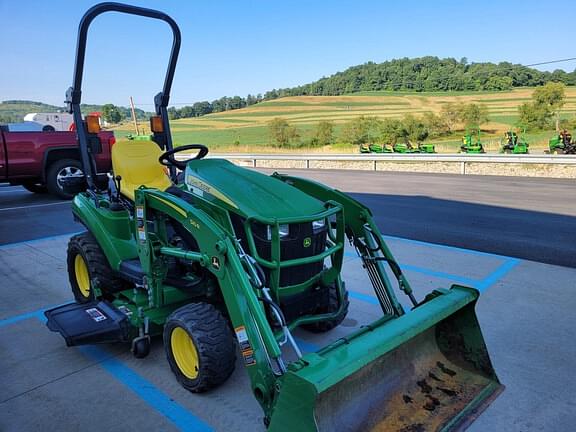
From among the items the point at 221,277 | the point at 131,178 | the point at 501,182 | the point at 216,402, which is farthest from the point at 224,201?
the point at 501,182

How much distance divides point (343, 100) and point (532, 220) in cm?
5675

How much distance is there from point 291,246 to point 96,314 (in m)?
1.55

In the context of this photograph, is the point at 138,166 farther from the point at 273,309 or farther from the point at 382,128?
the point at 382,128

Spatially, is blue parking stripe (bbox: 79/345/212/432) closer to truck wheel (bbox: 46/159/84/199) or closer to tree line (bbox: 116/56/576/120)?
truck wheel (bbox: 46/159/84/199)

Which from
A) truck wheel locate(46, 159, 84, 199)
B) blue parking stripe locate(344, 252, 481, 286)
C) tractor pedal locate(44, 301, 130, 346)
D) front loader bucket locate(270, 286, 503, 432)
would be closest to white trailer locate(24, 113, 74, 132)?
truck wheel locate(46, 159, 84, 199)

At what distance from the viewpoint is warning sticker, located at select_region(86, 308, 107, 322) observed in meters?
3.02

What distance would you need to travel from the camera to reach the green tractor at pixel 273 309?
6.85 feet

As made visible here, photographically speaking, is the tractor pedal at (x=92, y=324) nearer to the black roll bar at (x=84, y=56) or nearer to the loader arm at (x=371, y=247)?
the black roll bar at (x=84, y=56)

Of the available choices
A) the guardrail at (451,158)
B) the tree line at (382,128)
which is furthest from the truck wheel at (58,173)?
the tree line at (382,128)

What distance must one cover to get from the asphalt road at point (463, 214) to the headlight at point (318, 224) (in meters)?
3.62

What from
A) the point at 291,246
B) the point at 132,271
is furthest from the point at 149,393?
the point at 291,246

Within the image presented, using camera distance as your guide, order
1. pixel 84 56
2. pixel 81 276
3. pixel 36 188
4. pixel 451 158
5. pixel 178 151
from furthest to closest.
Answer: pixel 451 158 → pixel 36 188 → pixel 81 276 → pixel 84 56 → pixel 178 151

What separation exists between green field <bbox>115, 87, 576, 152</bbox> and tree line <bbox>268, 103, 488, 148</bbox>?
1.15 m

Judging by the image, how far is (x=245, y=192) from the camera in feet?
8.79
